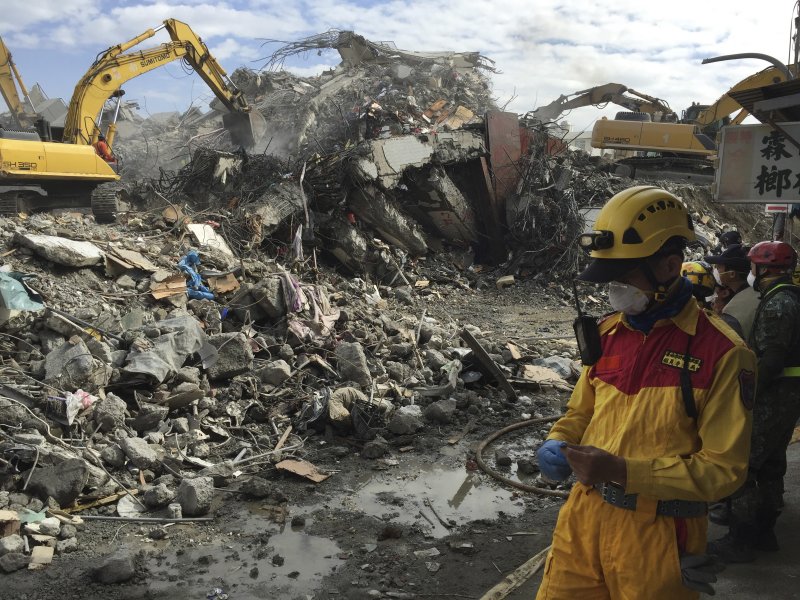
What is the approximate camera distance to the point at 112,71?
12.0 m

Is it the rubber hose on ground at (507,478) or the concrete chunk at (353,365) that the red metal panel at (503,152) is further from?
the rubber hose on ground at (507,478)

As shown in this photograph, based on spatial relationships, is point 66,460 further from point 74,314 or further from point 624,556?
point 624,556

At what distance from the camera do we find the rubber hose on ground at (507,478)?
4.74m

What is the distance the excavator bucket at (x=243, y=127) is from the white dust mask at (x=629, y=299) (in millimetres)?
14799

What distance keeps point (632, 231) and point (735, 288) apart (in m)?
2.44

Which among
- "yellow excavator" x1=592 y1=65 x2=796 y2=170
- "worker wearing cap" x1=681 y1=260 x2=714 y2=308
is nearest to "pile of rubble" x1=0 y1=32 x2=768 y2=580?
"yellow excavator" x1=592 y1=65 x2=796 y2=170

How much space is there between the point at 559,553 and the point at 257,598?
7.27 ft

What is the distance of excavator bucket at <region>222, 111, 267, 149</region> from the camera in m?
15.4

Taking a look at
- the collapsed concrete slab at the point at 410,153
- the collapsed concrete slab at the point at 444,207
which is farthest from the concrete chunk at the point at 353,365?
the collapsed concrete slab at the point at 444,207

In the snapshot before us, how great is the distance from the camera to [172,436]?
537 centimetres

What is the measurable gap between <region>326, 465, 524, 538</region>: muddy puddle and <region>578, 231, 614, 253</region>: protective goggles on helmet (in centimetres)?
296

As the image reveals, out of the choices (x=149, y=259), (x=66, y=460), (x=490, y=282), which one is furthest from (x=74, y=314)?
(x=490, y=282)

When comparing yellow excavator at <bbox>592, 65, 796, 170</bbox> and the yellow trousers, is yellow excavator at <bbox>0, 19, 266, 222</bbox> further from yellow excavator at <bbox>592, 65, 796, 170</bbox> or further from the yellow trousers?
the yellow trousers

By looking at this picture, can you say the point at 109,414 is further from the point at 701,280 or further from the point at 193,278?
the point at 701,280
